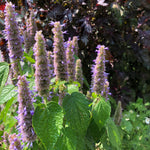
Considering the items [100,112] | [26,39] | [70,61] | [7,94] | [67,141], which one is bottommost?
[67,141]

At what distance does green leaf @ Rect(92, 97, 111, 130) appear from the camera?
40.9 inches

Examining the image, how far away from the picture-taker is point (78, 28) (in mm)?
2508

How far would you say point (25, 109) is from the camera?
0.94 meters

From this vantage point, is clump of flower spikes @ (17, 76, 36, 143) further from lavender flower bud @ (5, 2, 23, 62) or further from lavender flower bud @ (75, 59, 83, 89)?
lavender flower bud @ (75, 59, 83, 89)

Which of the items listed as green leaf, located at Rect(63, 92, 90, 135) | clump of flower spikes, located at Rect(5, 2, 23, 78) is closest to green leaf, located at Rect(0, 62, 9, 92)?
clump of flower spikes, located at Rect(5, 2, 23, 78)

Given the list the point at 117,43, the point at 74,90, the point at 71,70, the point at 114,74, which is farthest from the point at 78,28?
the point at 74,90

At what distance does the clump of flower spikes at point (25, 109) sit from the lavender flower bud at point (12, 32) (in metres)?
0.26

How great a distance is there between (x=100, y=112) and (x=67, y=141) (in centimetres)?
24

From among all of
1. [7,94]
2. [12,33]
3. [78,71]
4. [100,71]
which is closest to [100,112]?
[100,71]

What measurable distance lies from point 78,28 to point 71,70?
55.6 inches

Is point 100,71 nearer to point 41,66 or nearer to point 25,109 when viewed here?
point 41,66

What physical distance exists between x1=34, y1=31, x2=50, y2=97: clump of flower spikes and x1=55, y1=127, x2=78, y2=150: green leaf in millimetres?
239

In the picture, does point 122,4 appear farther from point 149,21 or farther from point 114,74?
point 114,74

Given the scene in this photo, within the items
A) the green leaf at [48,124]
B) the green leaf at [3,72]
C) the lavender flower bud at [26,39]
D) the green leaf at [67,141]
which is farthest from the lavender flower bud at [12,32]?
the green leaf at [67,141]
